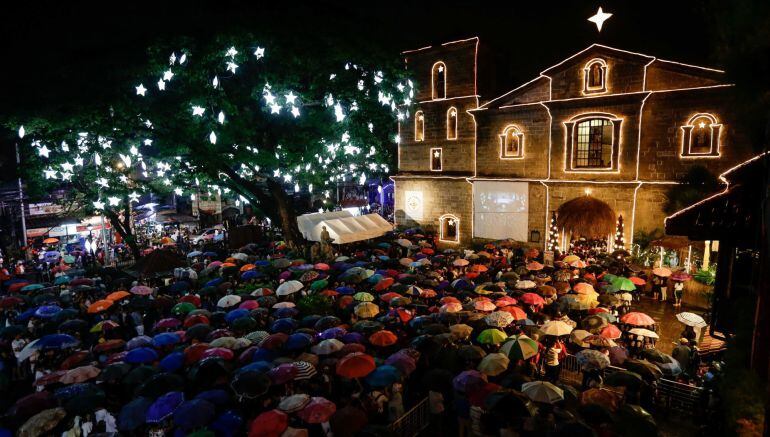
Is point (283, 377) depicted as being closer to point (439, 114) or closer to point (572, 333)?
point (572, 333)

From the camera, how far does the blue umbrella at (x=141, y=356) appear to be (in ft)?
32.3

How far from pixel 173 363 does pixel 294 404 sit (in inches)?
136

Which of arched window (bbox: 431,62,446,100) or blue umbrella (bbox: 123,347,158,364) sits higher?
arched window (bbox: 431,62,446,100)

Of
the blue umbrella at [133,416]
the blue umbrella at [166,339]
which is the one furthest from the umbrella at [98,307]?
the blue umbrella at [133,416]

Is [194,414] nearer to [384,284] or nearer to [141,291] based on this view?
[384,284]

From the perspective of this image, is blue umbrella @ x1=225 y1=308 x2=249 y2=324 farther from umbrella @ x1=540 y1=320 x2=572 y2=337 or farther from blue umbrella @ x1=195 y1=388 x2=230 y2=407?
umbrella @ x1=540 y1=320 x2=572 y2=337

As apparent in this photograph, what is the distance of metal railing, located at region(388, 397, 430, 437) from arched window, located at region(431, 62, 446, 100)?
74.8 feet

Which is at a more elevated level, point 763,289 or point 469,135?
point 469,135

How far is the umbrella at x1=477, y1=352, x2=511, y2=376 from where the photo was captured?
29.7 feet


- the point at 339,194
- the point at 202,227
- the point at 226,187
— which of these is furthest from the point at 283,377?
the point at 339,194

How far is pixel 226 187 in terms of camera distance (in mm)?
24406

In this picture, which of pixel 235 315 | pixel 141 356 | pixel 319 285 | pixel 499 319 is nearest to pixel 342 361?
pixel 141 356

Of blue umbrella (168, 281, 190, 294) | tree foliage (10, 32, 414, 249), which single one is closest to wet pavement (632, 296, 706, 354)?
tree foliage (10, 32, 414, 249)

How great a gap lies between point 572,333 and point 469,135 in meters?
18.3
